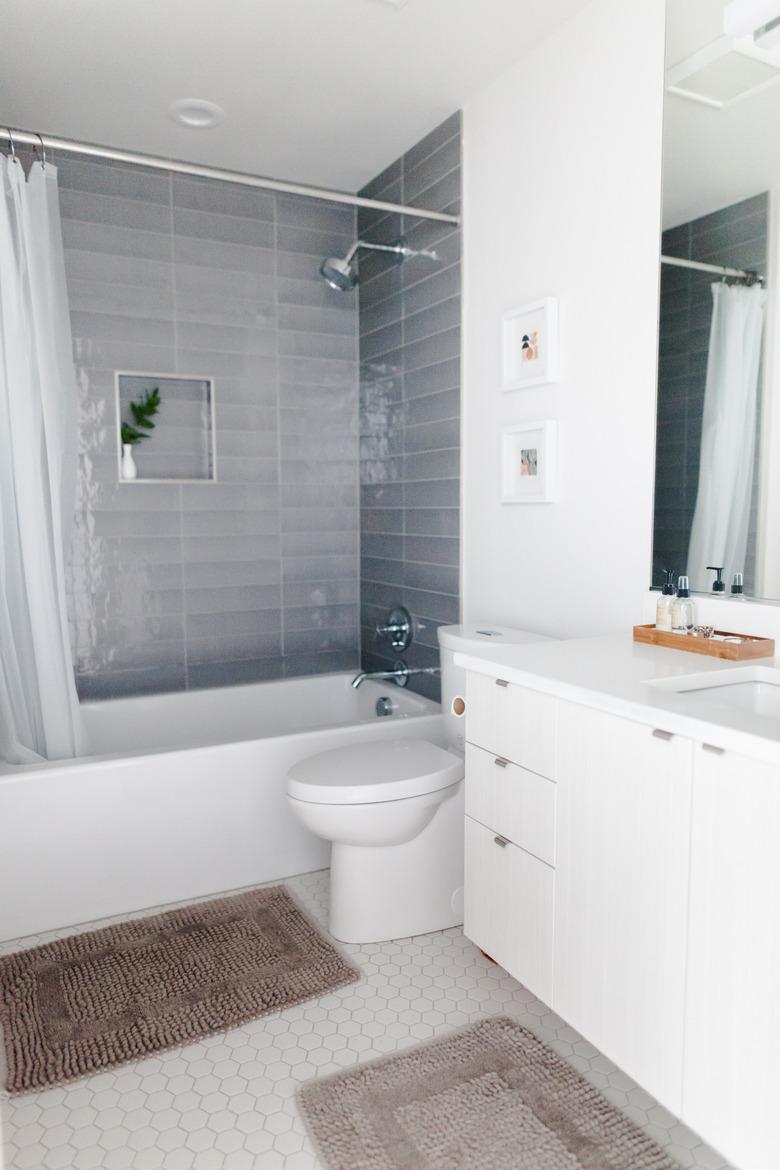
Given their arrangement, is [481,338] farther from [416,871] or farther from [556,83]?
[416,871]

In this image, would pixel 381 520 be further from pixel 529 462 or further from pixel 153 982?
pixel 153 982

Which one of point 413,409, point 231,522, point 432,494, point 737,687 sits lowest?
point 737,687

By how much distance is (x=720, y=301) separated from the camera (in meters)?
1.84

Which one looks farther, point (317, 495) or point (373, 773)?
point (317, 495)

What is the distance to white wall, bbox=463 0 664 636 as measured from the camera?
79.7 inches

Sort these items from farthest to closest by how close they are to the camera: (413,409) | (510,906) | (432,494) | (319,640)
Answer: (319,640), (413,409), (432,494), (510,906)

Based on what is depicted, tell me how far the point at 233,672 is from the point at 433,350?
1.47 m

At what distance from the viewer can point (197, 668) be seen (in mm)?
3273

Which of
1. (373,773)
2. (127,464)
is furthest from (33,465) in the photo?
(373,773)

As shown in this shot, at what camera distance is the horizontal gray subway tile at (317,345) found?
3354mm

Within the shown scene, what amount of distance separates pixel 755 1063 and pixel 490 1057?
66cm

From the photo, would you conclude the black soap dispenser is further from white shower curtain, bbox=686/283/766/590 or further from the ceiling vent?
the ceiling vent

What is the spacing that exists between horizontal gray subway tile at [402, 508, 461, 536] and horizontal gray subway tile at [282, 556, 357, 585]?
455 mm

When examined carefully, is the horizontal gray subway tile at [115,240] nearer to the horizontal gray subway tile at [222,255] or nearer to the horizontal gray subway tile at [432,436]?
the horizontal gray subway tile at [222,255]
